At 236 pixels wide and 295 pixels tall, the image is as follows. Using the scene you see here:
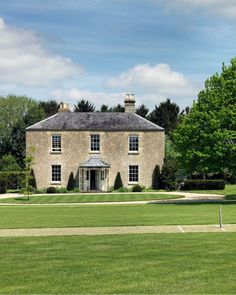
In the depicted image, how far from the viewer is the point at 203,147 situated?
3344 centimetres

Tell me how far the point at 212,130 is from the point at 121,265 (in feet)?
78.9

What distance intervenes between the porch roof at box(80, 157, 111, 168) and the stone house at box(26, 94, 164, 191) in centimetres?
11

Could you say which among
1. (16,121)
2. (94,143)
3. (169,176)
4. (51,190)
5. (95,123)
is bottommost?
(51,190)

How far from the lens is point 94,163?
5306 cm

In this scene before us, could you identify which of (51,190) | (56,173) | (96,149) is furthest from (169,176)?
(51,190)

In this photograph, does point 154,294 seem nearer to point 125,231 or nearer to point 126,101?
point 125,231

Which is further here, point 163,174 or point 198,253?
point 163,174

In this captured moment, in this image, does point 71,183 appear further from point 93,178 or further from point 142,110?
point 142,110

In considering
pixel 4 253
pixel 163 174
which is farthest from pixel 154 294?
pixel 163 174

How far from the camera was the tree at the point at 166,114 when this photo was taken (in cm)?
8331

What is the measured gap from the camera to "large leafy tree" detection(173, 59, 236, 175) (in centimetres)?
3253

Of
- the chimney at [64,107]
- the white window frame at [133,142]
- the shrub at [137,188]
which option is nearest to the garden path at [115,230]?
the shrub at [137,188]

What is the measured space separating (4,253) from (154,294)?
603 cm

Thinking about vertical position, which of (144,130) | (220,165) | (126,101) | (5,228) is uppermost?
(126,101)
